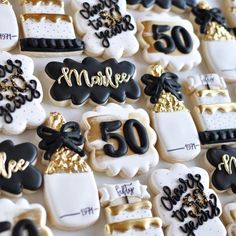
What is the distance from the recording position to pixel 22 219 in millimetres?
718

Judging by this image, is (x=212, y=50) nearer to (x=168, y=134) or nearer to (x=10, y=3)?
(x=168, y=134)

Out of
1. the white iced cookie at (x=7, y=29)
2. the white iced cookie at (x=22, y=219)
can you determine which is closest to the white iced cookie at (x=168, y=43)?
the white iced cookie at (x=7, y=29)

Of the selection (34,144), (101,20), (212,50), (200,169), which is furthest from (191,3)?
(34,144)

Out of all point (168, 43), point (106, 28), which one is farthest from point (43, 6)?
point (168, 43)

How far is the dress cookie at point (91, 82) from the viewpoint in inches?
33.4

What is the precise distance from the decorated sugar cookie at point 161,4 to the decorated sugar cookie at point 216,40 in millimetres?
19

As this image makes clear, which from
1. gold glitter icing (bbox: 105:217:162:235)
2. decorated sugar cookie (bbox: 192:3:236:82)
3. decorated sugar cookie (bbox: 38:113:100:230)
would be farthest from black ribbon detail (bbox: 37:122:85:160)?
decorated sugar cookie (bbox: 192:3:236:82)

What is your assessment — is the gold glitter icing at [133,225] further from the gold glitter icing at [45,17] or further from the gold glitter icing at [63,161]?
the gold glitter icing at [45,17]

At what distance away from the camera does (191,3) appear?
1.06 meters

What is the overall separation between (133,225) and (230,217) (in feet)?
0.61

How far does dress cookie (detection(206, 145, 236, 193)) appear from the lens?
89 centimetres

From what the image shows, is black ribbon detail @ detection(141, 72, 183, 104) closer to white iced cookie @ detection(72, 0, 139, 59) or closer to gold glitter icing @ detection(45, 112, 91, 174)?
white iced cookie @ detection(72, 0, 139, 59)

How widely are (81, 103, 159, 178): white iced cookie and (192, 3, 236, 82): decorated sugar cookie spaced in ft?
0.72

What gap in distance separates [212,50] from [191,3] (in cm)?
12
